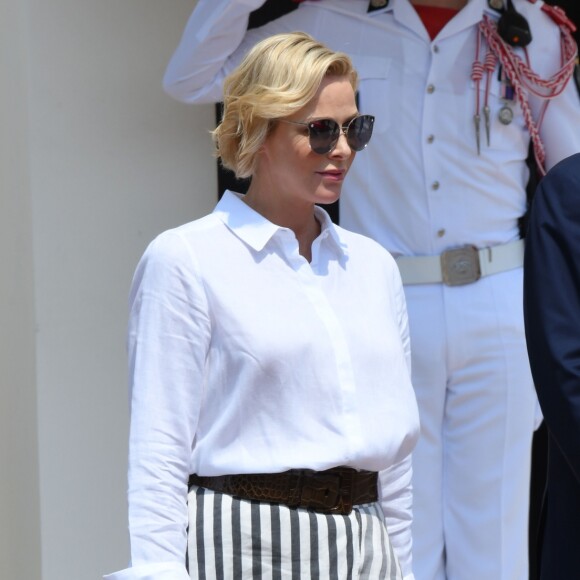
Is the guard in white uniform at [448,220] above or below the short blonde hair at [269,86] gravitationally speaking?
below

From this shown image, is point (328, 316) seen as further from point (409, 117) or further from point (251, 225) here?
point (409, 117)

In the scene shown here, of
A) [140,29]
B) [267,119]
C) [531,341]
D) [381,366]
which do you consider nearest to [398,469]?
[381,366]

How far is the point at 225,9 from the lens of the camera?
11.7ft

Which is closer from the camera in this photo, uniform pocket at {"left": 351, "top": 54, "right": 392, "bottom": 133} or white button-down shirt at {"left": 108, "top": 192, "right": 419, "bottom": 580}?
white button-down shirt at {"left": 108, "top": 192, "right": 419, "bottom": 580}

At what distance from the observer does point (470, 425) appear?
365cm

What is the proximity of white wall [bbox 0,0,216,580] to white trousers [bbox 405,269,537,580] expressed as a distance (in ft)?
2.68

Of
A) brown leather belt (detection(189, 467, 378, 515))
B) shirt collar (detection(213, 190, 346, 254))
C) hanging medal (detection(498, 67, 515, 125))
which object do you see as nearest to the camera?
brown leather belt (detection(189, 467, 378, 515))

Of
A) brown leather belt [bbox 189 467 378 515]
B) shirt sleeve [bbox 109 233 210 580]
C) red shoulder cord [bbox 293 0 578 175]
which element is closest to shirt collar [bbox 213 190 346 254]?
shirt sleeve [bbox 109 233 210 580]

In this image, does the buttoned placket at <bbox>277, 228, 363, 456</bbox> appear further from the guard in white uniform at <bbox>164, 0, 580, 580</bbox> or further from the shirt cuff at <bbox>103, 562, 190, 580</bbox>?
the guard in white uniform at <bbox>164, 0, 580, 580</bbox>

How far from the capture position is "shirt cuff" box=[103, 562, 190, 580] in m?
2.39

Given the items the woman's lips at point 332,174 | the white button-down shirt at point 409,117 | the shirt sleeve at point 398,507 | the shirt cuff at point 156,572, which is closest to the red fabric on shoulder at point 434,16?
the white button-down shirt at point 409,117

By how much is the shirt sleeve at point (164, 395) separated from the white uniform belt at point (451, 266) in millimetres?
1168

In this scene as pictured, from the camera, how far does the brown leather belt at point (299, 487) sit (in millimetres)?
2496

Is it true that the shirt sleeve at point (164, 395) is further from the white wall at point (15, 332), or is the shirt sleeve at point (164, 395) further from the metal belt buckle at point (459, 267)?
the white wall at point (15, 332)
